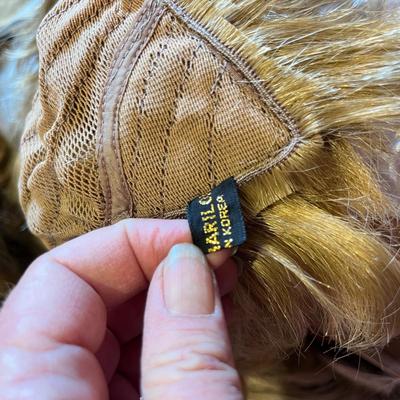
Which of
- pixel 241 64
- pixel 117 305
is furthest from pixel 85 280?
pixel 241 64

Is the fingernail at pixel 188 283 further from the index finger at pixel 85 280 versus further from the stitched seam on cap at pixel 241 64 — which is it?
the stitched seam on cap at pixel 241 64

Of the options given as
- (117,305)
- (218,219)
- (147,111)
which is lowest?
(117,305)

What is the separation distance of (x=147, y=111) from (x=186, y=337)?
248 mm

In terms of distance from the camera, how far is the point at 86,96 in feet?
2.35

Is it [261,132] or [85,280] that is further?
[85,280]

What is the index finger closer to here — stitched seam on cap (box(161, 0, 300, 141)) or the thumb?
the thumb

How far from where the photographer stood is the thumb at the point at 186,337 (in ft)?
1.97

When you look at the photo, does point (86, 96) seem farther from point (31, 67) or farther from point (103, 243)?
point (31, 67)

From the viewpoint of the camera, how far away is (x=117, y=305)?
78cm

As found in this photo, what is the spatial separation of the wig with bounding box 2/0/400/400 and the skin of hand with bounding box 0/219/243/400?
0.05 metres

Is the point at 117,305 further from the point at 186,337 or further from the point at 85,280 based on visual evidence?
the point at 186,337

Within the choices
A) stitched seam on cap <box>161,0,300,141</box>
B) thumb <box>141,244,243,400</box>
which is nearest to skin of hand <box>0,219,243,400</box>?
thumb <box>141,244,243,400</box>

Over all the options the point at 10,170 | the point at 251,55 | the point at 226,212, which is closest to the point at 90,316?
the point at 226,212

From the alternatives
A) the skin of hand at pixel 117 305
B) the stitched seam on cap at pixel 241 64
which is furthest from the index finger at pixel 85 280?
the stitched seam on cap at pixel 241 64
